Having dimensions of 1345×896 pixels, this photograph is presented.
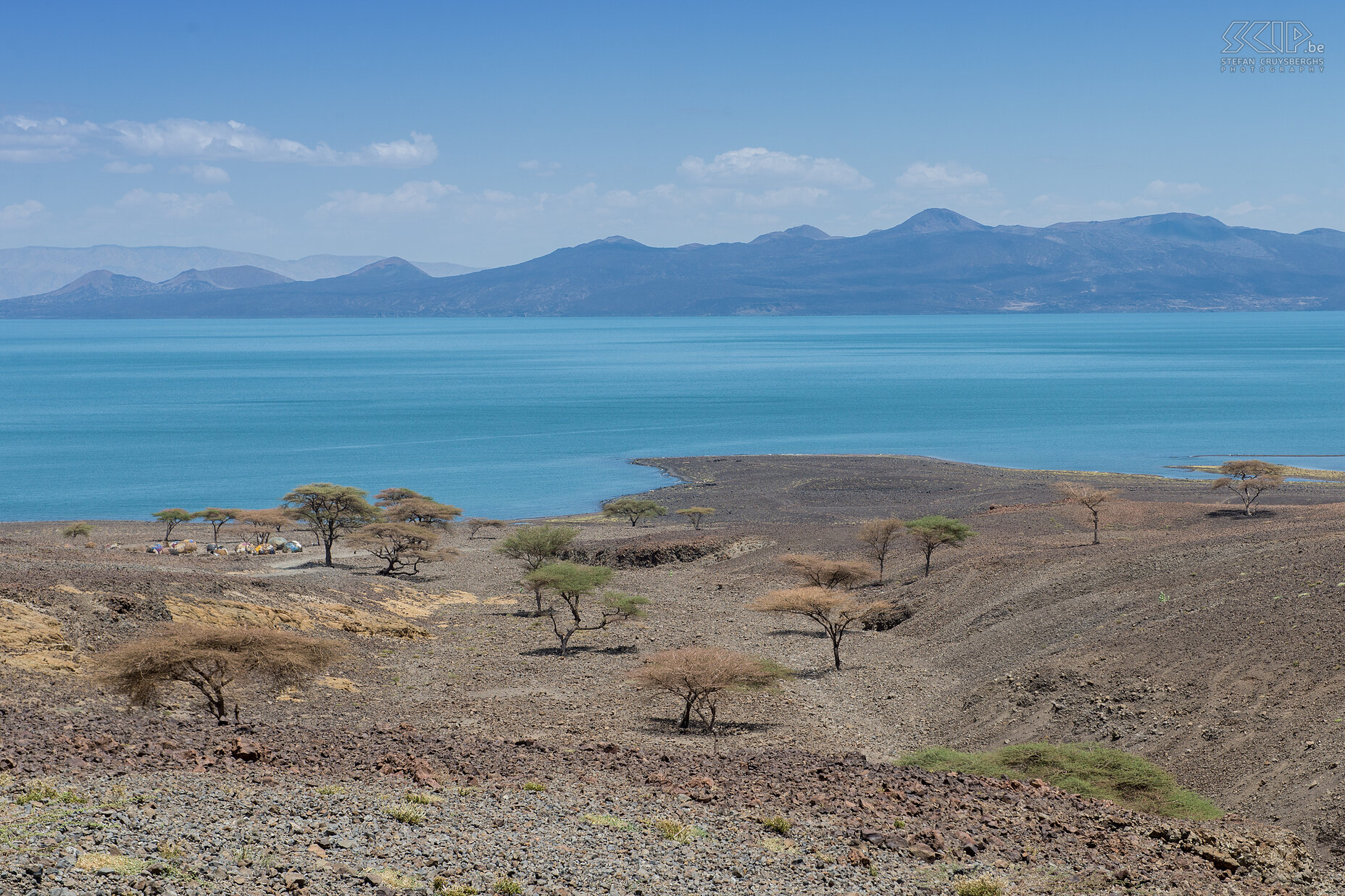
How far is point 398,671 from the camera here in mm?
31062

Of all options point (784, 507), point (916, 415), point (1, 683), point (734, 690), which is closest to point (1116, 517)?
point (784, 507)

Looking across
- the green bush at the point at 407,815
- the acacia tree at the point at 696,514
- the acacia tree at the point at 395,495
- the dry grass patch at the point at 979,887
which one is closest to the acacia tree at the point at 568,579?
the green bush at the point at 407,815

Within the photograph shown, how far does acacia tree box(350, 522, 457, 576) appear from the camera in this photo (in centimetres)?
4862

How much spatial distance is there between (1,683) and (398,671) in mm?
10898

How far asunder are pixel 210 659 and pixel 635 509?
159 ft

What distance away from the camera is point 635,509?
69.1 m

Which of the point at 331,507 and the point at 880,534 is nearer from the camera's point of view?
the point at 880,534

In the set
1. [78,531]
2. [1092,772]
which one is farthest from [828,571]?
[78,531]

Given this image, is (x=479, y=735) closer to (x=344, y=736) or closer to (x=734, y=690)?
(x=344, y=736)

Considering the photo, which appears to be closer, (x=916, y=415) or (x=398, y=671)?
(x=398, y=671)

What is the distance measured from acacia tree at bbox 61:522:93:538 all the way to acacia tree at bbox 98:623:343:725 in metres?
45.7

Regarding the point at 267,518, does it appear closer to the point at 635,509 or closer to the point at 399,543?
the point at 399,543

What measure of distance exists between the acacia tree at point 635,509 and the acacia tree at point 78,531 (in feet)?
111

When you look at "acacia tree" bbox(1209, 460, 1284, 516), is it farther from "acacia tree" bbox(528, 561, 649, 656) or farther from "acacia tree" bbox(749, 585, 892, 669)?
"acacia tree" bbox(528, 561, 649, 656)
